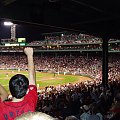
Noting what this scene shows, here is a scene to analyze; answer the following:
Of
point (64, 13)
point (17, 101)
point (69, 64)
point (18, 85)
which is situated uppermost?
point (64, 13)

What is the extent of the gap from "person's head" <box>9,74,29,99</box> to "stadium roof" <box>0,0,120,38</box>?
7063 mm

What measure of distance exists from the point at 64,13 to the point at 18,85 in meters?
10.5

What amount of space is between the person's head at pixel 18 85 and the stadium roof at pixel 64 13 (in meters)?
7.06

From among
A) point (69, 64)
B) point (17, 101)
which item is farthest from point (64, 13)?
point (69, 64)

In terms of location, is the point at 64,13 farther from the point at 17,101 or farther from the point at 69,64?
the point at 69,64

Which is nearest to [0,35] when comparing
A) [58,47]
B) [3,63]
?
[3,63]

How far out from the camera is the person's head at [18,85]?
3.41 meters

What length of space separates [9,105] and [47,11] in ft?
31.5

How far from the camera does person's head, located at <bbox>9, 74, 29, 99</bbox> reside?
134 inches

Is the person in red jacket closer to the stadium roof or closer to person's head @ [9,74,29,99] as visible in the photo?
person's head @ [9,74,29,99]

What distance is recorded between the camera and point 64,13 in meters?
13.6

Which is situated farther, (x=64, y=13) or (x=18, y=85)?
(x=64, y=13)

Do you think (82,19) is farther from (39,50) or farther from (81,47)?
(39,50)

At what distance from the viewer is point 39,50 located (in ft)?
289
